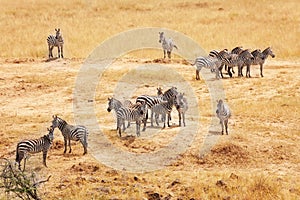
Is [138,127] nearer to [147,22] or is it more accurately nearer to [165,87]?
[165,87]

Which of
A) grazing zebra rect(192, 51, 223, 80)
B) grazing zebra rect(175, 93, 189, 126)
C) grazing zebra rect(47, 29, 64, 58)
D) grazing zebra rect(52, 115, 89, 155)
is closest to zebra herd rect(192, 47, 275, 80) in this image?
grazing zebra rect(192, 51, 223, 80)

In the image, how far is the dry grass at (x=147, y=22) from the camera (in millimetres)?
30531

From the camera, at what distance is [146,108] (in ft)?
56.0

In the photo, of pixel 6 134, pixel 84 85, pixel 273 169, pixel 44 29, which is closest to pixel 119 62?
pixel 84 85

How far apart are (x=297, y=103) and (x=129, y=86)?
21.1 feet

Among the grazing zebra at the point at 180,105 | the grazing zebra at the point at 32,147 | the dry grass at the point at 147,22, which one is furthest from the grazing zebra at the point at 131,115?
the dry grass at the point at 147,22

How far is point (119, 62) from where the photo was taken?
27344mm

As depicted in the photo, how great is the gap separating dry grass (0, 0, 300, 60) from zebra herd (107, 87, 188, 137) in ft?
39.6

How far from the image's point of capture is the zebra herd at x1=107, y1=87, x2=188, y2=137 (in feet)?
53.4

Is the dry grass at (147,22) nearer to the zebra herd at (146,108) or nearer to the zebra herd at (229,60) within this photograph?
the zebra herd at (229,60)

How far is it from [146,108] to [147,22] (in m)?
19.3

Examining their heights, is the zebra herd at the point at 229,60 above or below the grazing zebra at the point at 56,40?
below

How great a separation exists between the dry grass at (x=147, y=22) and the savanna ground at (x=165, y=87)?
6 centimetres

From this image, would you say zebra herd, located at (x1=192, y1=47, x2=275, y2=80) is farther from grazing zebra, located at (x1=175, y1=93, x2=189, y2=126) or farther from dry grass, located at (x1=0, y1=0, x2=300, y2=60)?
grazing zebra, located at (x1=175, y1=93, x2=189, y2=126)
